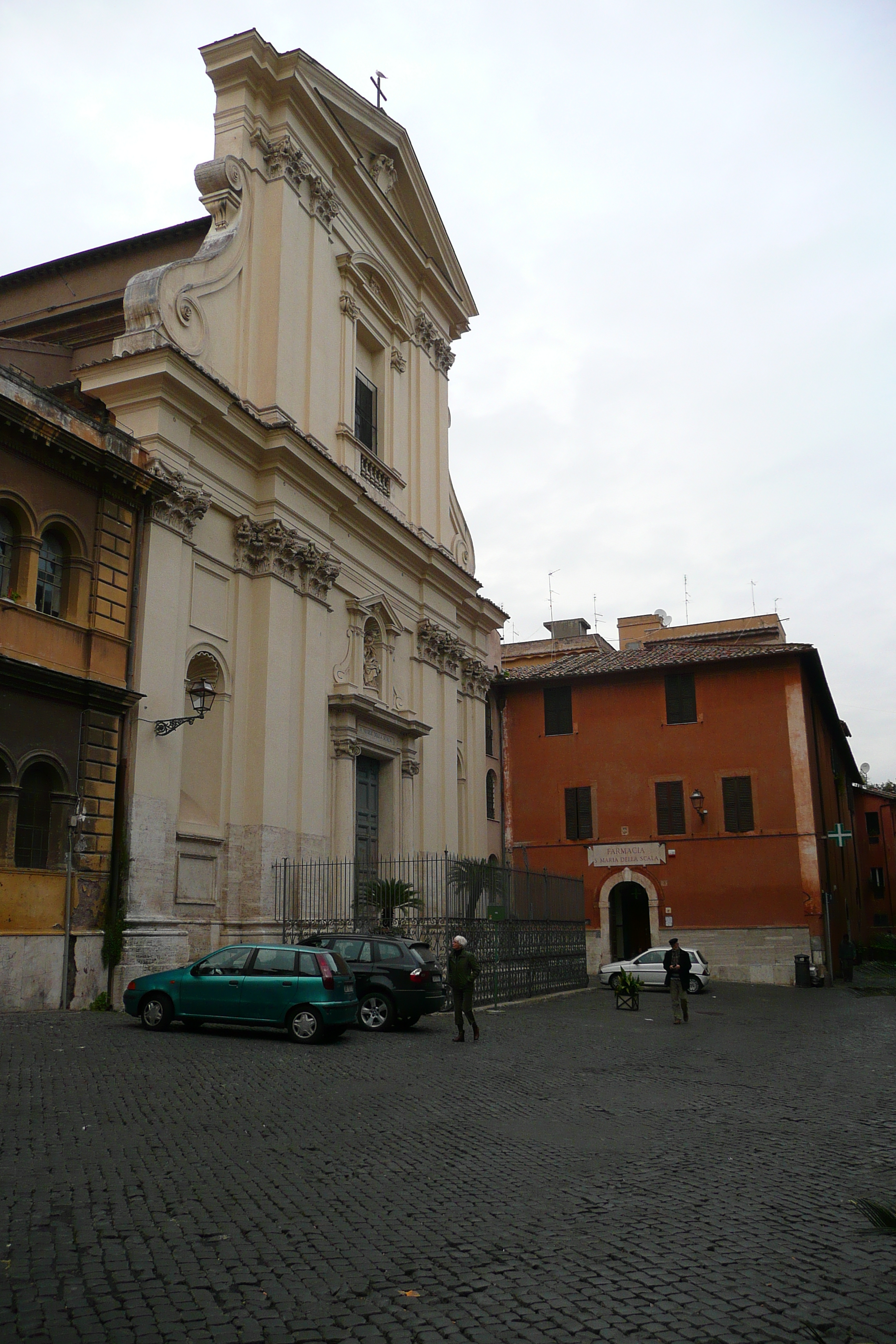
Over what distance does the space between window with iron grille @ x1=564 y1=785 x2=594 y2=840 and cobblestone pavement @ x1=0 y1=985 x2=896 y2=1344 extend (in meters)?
22.1

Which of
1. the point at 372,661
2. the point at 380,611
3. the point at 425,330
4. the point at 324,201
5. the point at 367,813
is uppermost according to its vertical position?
the point at 425,330

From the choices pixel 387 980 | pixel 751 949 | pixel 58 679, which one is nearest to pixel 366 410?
pixel 58 679

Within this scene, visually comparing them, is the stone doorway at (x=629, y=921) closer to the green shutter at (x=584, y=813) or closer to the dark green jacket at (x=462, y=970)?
the green shutter at (x=584, y=813)

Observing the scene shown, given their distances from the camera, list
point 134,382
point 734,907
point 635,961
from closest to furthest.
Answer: point 134,382, point 635,961, point 734,907

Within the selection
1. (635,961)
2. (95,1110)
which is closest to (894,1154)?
(95,1110)

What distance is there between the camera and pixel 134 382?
59.8ft

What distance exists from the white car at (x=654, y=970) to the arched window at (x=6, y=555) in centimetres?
1818

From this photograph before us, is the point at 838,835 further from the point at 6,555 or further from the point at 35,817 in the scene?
the point at 6,555

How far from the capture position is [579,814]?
34.8 m

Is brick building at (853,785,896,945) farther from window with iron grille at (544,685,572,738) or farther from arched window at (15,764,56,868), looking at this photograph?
arched window at (15,764,56,868)

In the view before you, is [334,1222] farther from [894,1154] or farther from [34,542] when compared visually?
[34,542]

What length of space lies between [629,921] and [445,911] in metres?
17.9

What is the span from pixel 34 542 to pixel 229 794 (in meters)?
6.19

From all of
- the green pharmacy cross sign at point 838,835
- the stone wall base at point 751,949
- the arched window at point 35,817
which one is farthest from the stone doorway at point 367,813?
the green pharmacy cross sign at point 838,835
